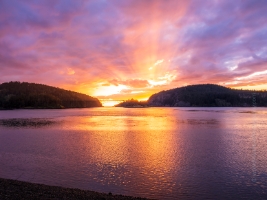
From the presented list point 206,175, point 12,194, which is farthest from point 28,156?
point 206,175

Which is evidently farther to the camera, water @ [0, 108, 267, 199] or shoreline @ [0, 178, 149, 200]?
water @ [0, 108, 267, 199]

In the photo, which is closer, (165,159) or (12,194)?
(12,194)

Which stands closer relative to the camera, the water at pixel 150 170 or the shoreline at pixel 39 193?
the shoreline at pixel 39 193

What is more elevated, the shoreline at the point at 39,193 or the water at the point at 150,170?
the shoreline at the point at 39,193

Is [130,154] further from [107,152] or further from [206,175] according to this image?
[206,175]

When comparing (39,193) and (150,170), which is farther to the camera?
(150,170)

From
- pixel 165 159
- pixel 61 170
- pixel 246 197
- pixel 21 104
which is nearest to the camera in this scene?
pixel 246 197

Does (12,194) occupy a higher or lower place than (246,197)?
higher

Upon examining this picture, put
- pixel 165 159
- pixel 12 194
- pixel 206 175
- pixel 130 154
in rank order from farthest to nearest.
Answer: pixel 130 154
pixel 165 159
pixel 206 175
pixel 12 194

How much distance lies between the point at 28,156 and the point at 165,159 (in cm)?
1154

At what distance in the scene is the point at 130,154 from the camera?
2212 cm

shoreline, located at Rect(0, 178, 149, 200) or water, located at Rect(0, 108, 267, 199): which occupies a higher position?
shoreline, located at Rect(0, 178, 149, 200)

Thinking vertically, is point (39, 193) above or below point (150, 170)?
above

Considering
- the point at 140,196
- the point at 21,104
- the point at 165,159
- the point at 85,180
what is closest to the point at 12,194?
the point at 85,180
